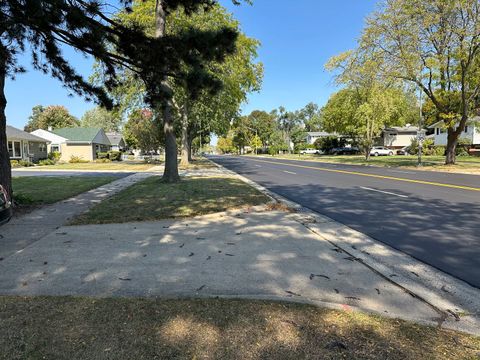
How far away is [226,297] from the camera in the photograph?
12.1 feet

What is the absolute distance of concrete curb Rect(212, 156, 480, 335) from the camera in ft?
11.3

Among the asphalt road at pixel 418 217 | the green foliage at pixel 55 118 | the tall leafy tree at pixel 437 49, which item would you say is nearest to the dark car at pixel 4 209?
the asphalt road at pixel 418 217

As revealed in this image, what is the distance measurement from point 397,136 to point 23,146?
6816 centimetres

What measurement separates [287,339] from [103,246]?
380 centimetres

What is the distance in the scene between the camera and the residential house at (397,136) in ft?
245

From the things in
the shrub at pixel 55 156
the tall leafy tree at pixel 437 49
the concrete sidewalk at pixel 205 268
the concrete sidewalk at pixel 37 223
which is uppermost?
the tall leafy tree at pixel 437 49

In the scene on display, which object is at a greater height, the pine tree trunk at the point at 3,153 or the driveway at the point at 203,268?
the pine tree trunk at the point at 3,153

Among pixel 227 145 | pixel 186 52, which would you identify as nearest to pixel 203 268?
pixel 186 52

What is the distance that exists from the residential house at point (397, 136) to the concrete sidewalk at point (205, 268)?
7555 centimetres

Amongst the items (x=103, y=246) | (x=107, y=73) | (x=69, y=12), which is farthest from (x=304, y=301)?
(x=107, y=73)

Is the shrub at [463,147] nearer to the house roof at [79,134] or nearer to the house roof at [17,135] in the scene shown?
the house roof at [79,134]

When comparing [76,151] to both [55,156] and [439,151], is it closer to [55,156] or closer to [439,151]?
[55,156]

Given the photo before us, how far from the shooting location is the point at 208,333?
2.97 metres

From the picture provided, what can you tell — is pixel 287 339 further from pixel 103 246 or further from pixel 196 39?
pixel 196 39
